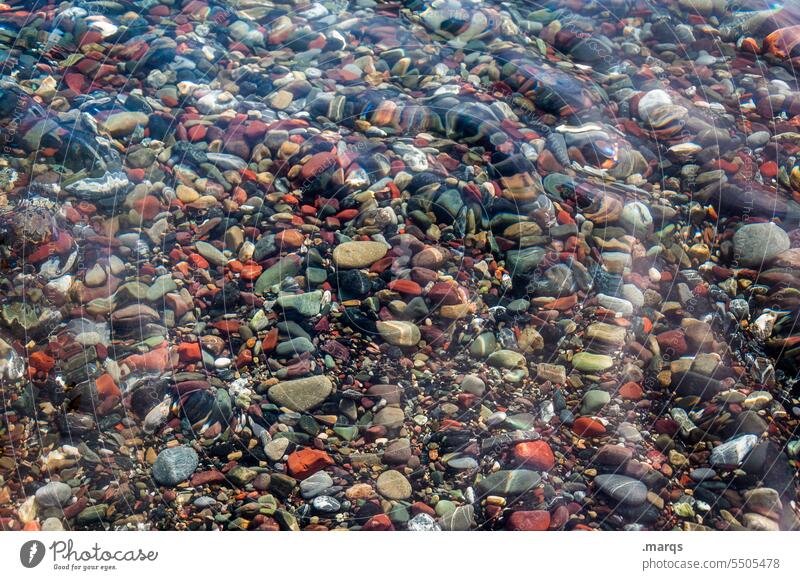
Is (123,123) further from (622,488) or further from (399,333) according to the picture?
(622,488)

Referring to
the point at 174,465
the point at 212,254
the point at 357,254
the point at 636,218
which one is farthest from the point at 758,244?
the point at 174,465

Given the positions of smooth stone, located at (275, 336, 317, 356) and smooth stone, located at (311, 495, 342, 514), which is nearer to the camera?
smooth stone, located at (311, 495, 342, 514)

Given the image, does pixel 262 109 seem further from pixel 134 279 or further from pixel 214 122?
pixel 134 279

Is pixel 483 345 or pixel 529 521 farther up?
pixel 483 345

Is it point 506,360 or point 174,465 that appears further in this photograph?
point 506,360

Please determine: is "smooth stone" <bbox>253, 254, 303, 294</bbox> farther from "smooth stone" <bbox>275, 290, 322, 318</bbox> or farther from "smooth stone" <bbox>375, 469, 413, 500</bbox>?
"smooth stone" <bbox>375, 469, 413, 500</bbox>

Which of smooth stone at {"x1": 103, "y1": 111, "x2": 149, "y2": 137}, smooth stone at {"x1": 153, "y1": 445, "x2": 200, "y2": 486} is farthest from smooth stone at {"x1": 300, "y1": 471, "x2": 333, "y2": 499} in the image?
smooth stone at {"x1": 103, "y1": 111, "x2": 149, "y2": 137}
